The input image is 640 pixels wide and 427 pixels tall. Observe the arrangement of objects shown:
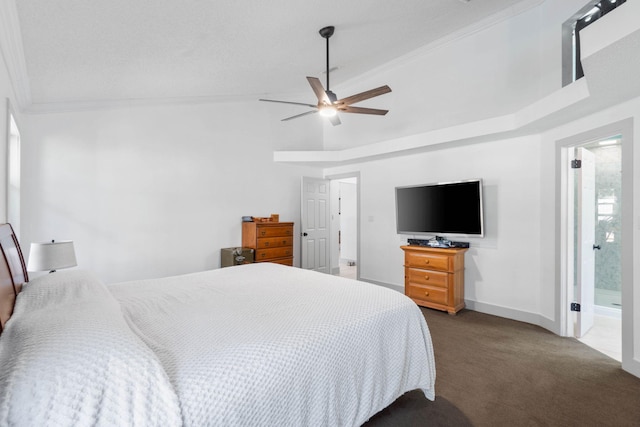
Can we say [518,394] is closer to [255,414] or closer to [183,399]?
[255,414]

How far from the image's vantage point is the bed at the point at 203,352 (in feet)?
2.96

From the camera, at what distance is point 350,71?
4.79 m

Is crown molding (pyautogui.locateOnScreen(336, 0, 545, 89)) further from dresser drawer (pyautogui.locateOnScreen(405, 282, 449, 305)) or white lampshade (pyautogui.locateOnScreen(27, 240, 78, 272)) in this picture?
white lampshade (pyautogui.locateOnScreen(27, 240, 78, 272))

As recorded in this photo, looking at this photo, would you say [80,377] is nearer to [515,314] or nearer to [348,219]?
[515,314]

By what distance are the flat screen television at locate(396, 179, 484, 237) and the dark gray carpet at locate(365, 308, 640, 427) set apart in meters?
1.38

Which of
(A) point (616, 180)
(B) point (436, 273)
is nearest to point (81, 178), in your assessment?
(B) point (436, 273)

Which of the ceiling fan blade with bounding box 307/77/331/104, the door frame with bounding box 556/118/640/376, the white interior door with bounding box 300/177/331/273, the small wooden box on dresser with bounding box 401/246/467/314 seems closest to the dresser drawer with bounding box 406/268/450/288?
the small wooden box on dresser with bounding box 401/246/467/314

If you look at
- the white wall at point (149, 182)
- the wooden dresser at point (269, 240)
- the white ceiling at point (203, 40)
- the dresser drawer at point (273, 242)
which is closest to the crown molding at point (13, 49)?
the white ceiling at point (203, 40)

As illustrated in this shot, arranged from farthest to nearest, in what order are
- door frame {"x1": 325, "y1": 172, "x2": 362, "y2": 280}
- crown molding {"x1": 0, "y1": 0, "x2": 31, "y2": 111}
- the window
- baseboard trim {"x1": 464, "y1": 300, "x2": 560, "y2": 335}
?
door frame {"x1": 325, "y1": 172, "x2": 362, "y2": 280}
baseboard trim {"x1": 464, "y1": 300, "x2": 560, "y2": 335}
the window
crown molding {"x1": 0, "y1": 0, "x2": 31, "y2": 111}

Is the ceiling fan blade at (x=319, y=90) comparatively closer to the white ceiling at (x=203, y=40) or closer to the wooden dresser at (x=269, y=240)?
the white ceiling at (x=203, y=40)

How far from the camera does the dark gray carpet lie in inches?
76.9

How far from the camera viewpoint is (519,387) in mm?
2299

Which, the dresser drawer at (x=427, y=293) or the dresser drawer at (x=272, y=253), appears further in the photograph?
the dresser drawer at (x=272, y=253)

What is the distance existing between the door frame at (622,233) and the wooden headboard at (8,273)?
3.99m
